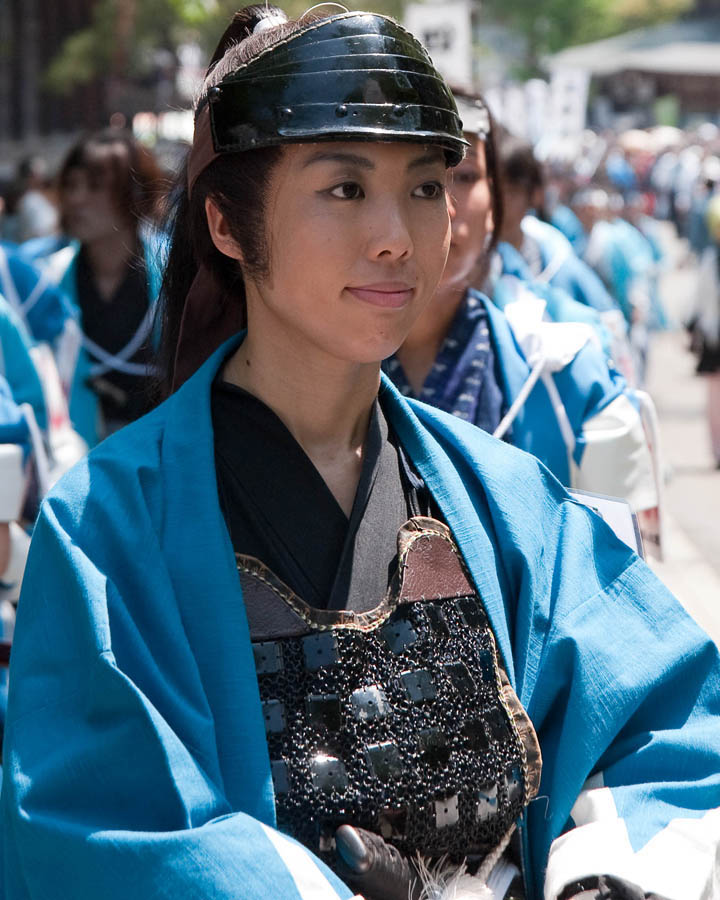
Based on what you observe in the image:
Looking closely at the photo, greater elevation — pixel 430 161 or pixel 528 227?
pixel 430 161

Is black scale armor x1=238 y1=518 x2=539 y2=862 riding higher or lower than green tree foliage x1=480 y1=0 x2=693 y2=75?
higher

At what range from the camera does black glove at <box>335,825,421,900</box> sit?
72.7 inches

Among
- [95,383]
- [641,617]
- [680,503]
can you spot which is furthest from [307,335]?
[680,503]

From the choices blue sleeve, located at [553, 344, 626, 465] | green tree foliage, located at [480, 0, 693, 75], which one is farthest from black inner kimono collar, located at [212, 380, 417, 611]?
green tree foliage, located at [480, 0, 693, 75]

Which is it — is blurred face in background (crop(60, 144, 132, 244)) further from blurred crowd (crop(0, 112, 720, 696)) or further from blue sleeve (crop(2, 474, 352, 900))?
blue sleeve (crop(2, 474, 352, 900))

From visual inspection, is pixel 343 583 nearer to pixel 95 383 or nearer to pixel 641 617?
pixel 641 617

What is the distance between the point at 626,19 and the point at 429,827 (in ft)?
238

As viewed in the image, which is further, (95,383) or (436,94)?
(95,383)

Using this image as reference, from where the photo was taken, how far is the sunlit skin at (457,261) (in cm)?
359

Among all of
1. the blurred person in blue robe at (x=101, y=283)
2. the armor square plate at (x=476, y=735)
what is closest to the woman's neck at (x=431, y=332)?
the armor square plate at (x=476, y=735)

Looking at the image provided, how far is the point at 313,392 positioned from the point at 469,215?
185 cm

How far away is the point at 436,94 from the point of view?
2.03 m

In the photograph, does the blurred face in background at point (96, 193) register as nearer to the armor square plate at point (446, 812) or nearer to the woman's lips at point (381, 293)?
the woman's lips at point (381, 293)

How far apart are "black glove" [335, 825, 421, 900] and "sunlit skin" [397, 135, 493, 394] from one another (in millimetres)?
1680
